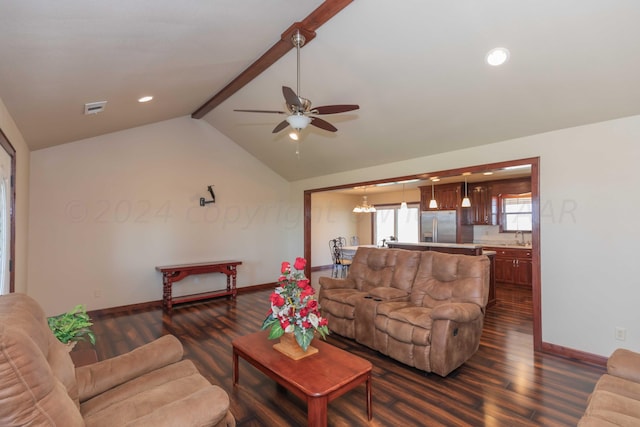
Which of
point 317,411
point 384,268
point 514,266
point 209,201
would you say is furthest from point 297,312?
point 514,266

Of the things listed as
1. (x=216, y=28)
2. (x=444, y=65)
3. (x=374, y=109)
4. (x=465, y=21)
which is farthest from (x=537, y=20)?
(x=216, y=28)

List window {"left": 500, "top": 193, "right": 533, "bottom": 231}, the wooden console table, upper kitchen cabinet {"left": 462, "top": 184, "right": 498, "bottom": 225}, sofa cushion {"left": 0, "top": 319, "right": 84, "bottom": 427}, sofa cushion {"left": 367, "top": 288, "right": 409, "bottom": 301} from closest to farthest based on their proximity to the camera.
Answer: sofa cushion {"left": 0, "top": 319, "right": 84, "bottom": 427} → sofa cushion {"left": 367, "top": 288, "right": 409, "bottom": 301} → the wooden console table → window {"left": 500, "top": 193, "right": 533, "bottom": 231} → upper kitchen cabinet {"left": 462, "top": 184, "right": 498, "bottom": 225}

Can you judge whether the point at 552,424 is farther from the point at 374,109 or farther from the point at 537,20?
the point at 374,109

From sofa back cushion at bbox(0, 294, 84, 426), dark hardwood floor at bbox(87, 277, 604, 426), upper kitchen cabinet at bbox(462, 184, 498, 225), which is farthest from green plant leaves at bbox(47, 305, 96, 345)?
upper kitchen cabinet at bbox(462, 184, 498, 225)

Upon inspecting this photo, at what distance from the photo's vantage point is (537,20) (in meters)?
2.36

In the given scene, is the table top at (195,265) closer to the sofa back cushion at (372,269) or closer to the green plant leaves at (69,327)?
the sofa back cushion at (372,269)

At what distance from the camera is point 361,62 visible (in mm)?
3270

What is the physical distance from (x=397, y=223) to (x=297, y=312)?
804 cm

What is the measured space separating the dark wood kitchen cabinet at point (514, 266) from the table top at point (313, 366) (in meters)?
5.92

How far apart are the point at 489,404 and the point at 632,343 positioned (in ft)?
5.78

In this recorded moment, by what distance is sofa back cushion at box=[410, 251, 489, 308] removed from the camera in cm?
321

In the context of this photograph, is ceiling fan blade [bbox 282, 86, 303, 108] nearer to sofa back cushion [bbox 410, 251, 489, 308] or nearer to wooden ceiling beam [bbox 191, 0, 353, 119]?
wooden ceiling beam [bbox 191, 0, 353, 119]

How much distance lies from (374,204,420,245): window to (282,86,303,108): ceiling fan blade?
285 inches

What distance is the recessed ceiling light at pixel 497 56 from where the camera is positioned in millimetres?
2687
